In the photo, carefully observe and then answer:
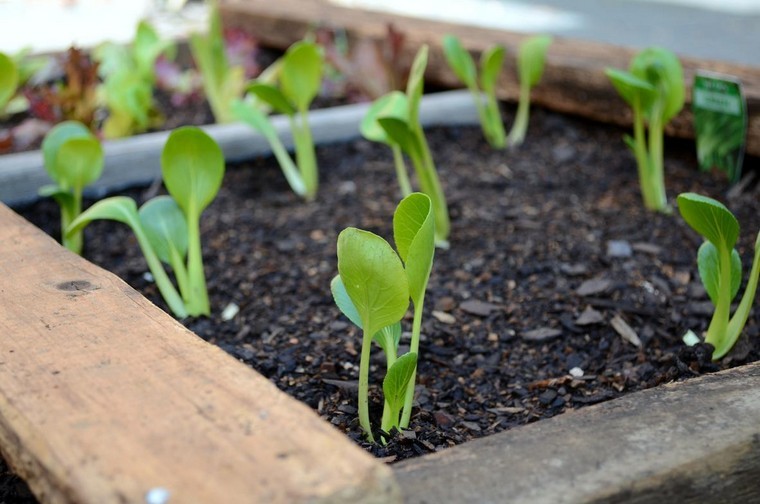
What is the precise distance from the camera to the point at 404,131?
162 centimetres

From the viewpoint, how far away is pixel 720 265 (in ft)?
4.11

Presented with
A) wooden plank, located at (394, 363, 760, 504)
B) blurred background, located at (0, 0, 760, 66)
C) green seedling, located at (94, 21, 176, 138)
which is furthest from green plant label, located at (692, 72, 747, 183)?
blurred background, located at (0, 0, 760, 66)

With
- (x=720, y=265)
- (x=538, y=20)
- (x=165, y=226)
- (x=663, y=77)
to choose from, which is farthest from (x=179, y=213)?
(x=538, y=20)

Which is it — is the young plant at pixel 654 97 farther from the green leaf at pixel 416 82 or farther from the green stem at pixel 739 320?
the green stem at pixel 739 320

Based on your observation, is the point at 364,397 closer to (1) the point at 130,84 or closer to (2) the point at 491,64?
(2) the point at 491,64

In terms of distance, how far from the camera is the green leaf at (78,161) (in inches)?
62.6

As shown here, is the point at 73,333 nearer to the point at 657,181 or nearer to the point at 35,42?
the point at 657,181

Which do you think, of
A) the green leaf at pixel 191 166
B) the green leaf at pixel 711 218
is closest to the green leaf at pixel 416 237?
the green leaf at pixel 711 218

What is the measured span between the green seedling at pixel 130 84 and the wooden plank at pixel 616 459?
174cm

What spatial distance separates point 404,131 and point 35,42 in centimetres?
396

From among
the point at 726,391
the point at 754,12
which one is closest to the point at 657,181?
the point at 726,391

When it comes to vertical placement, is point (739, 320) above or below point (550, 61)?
below

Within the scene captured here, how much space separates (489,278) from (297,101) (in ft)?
2.22

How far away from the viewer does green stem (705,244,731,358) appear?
1210 millimetres
